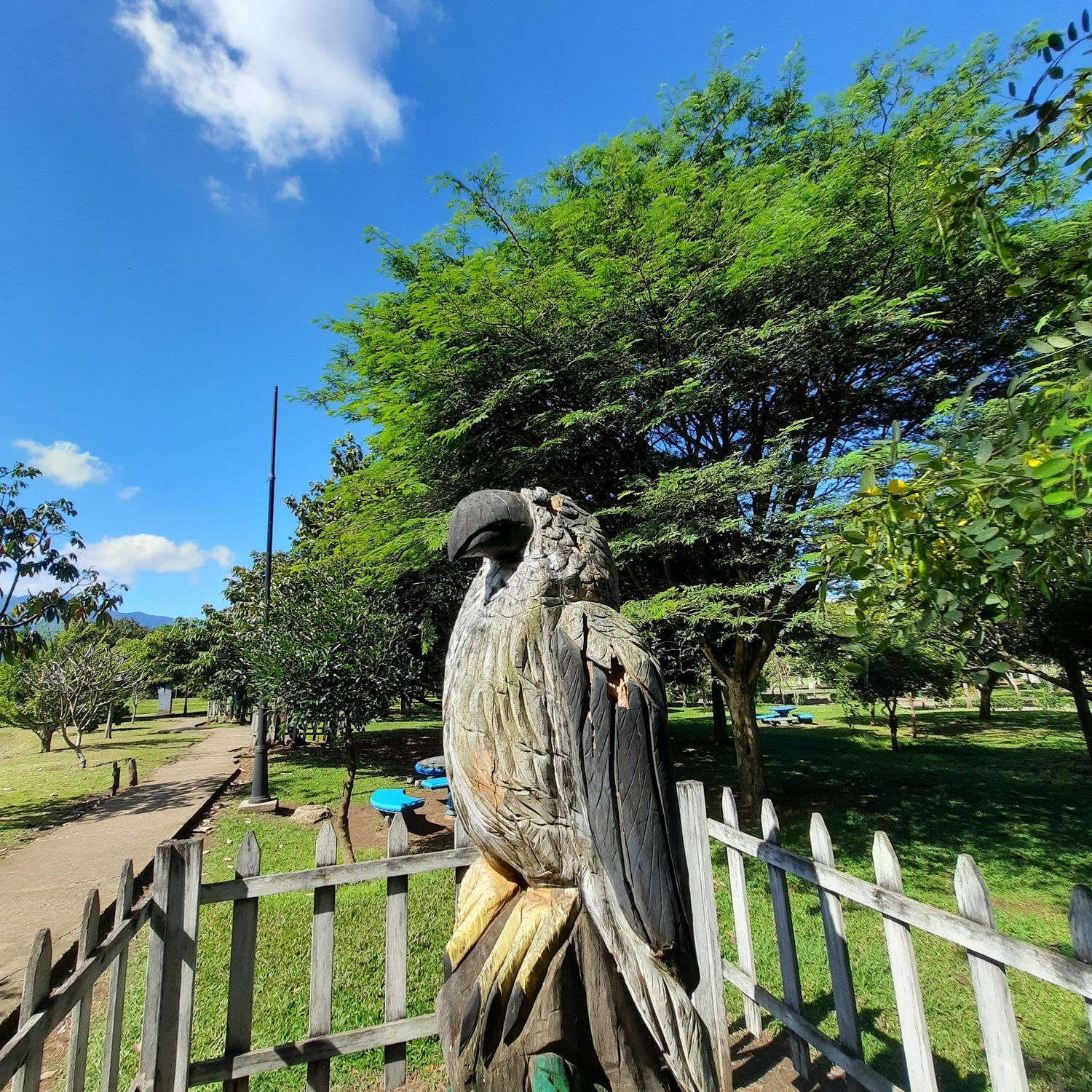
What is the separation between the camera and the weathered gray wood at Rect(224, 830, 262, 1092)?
250cm

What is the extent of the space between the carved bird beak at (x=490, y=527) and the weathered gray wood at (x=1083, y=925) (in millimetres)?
1816

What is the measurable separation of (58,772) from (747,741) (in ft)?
52.8

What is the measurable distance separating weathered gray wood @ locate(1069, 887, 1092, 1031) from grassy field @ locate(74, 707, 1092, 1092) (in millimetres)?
2224

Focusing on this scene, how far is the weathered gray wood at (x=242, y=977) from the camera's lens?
2.50 metres

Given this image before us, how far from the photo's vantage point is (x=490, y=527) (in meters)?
1.74

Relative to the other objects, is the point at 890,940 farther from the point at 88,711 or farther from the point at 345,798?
the point at 88,711

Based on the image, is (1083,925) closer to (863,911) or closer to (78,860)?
(863,911)

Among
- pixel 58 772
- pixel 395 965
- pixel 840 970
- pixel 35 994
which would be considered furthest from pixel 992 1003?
pixel 58 772

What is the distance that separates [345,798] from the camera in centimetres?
657

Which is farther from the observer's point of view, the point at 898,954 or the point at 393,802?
the point at 393,802

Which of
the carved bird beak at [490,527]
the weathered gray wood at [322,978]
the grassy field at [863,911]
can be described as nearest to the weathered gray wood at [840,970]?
the grassy field at [863,911]

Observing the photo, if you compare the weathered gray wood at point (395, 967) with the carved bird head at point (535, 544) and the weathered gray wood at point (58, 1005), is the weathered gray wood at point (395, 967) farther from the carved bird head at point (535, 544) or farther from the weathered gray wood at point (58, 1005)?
the carved bird head at point (535, 544)

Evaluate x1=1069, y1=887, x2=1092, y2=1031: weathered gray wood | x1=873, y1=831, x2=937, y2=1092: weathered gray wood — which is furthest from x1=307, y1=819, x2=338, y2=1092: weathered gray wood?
x1=1069, y1=887, x2=1092, y2=1031: weathered gray wood

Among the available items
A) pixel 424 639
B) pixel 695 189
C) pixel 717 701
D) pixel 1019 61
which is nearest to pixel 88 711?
pixel 424 639
